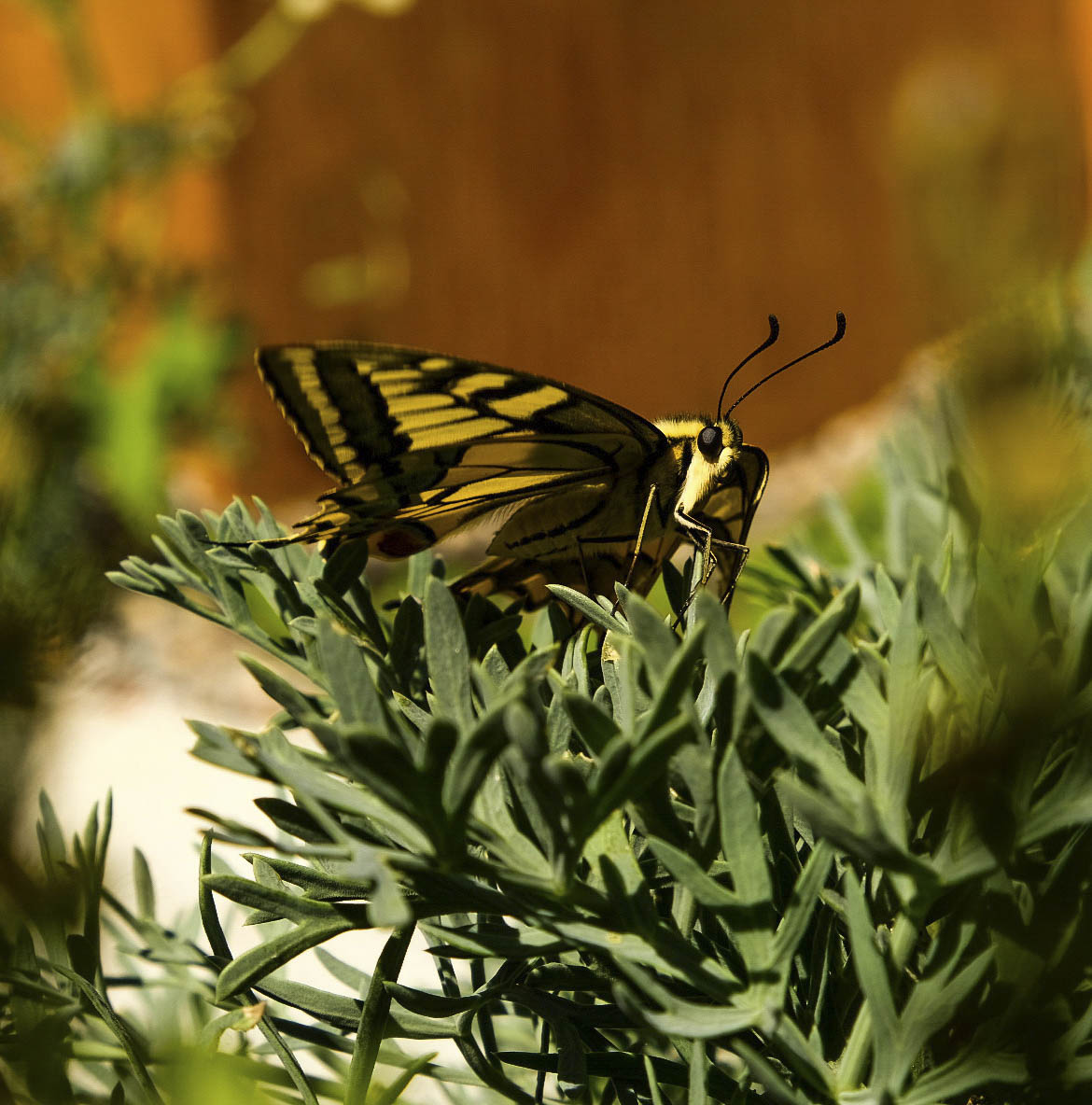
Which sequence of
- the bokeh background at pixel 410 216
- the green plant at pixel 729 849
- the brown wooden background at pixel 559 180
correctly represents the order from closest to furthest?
the green plant at pixel 729 849 < the bokeh background at pixel 410 216 < the brown wooden background at pixel 559 180

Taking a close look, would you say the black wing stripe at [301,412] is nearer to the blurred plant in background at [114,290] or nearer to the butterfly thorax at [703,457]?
the butterfly thorax at [703,457]

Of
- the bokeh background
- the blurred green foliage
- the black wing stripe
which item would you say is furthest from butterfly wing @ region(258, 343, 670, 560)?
the bokeh background

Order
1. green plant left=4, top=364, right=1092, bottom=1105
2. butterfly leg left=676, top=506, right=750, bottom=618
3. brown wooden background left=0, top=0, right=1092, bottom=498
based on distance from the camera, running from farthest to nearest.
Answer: brown wooden background left=0, top=0, right=1092, bottom=498 → butterfly leg left=676, top=506, right=750, bottom=618 → green plant left=4, top=364, right=1092, bottom=1105

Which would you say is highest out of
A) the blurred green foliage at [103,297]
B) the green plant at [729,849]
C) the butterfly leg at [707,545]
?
the blurred green foliage at [103,297]

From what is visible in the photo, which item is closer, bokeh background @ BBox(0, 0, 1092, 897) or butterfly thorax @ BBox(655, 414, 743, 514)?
butterfly thorax @ BBox(655, 414, 743, 514)

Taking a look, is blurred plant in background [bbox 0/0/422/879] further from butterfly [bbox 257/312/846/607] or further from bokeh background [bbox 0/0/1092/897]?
butterfly [bbox 257/312/846/607]

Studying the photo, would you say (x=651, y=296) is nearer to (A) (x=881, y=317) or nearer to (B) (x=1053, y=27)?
(A) (x=881, y=317)

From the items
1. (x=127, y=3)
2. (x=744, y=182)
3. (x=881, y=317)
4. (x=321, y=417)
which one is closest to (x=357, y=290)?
(x=127, y=3)

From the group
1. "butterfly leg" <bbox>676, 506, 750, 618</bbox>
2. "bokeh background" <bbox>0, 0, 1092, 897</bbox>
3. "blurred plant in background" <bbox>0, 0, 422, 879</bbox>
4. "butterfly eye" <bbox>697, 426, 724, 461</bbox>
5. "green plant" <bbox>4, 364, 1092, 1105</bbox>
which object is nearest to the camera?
"green plant" <bbox>4, 364, 1092, 1105</bbox>

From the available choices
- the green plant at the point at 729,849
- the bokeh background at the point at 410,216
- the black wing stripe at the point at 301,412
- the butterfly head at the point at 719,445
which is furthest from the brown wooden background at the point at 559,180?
the green plant at the point at 729,849
